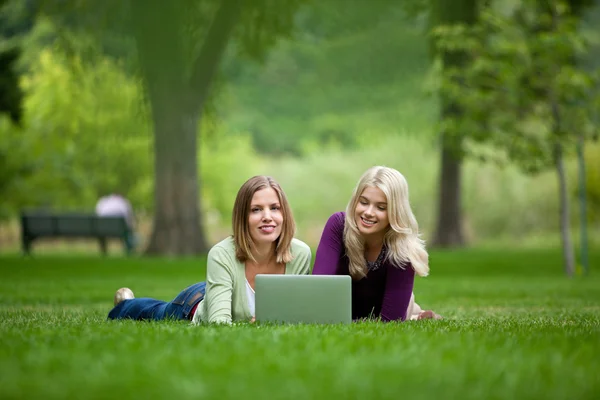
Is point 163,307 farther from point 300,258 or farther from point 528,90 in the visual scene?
point 528,90

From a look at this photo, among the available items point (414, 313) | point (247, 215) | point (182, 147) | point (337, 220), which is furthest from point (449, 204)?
point (247, 215)

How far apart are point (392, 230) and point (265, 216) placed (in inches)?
37.9

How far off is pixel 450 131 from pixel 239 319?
37.3 ft

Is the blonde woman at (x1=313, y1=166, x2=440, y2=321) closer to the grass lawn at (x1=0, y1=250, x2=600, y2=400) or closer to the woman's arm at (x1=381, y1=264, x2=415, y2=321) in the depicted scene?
the woman's arm at (x1=381, y1=264, x2=415, y2=321)

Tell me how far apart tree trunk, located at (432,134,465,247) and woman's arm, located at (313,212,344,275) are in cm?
1984

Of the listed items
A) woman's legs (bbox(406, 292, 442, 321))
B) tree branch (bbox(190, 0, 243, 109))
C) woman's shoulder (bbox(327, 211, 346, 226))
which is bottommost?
woman's legs (bbox(406, 292, 442, 321))

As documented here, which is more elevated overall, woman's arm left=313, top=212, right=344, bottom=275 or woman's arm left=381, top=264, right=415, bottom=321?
woman's arm left=313, top=212, right=344, bottom=275

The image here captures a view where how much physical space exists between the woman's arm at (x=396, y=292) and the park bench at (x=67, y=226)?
16948 millimetres

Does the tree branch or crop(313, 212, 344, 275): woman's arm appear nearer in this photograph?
crop(313, 212, 344, 275): woman's arm

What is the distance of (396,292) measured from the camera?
23.8 feet

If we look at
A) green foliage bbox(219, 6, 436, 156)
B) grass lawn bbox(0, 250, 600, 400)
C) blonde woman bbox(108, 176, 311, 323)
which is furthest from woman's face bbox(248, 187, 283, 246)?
green foliage bbox(219, 6, 436, 156)

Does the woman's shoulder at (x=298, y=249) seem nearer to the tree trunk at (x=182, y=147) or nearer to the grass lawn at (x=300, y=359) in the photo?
the grass lawn at (x=300, y=359)

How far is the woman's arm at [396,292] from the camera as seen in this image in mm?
7215

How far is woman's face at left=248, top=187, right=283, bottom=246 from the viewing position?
6.87m
